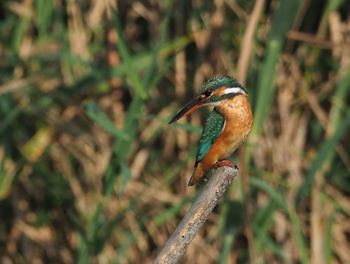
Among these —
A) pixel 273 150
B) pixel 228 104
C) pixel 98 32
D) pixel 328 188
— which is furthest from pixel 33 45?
pixel 228 104

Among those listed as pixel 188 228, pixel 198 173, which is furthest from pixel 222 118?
pixel 188 228

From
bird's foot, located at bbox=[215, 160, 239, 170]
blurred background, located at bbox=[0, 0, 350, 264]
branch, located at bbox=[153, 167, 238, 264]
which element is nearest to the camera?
branch, located at bbox=[153, 167, 238, 264]

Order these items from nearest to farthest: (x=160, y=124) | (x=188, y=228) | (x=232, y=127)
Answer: (x=188, y=228)
(x=232, y=127)
(x=160, y=124)

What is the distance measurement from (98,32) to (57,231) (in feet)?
3.53

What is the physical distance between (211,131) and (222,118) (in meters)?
0.05

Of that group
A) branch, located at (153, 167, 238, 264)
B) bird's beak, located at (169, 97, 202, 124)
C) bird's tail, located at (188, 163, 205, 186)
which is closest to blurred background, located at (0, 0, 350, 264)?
bird's tail, located at (188, 163, 205, 186)

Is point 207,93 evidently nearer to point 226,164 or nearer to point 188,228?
point 226,164

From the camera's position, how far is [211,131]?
211 centimetres

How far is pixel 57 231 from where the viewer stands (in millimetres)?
3869

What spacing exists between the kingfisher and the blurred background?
1.02 meters

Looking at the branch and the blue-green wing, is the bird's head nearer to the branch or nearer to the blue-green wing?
the blue-green wing

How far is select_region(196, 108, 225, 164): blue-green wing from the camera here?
2098 millimetres

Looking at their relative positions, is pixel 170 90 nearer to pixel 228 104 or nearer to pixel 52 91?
pixel 52 91

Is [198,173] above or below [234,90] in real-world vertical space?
below
